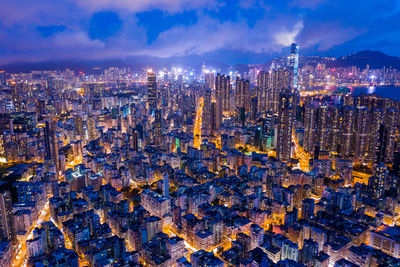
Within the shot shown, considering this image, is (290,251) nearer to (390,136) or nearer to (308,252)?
(308,252)

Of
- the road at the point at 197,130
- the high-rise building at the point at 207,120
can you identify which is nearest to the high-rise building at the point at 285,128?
the road at the point at 197,130

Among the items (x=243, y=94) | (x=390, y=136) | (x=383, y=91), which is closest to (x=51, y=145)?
(x=390, y=136)

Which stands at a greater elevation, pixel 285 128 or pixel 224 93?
pixel 224 93

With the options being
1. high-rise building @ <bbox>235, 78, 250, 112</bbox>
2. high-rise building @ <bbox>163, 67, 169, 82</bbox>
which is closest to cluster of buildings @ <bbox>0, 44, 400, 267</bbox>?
high-rise building @ <bbox>235, 78, 250, 112</bbox>

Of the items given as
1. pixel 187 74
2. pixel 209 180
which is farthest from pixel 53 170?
pixel 187 74

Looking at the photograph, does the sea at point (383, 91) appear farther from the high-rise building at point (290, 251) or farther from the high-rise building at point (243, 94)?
the high-rise building at point (290, 251)

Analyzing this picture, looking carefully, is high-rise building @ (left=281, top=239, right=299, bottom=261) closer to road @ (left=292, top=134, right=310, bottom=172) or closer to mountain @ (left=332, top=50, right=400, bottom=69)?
road @ (left=292, top=134, right=310, bottom=172)

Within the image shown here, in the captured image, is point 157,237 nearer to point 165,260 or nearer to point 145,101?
point 165,260

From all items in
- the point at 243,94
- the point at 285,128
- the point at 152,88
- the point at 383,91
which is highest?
the point at 152,88
